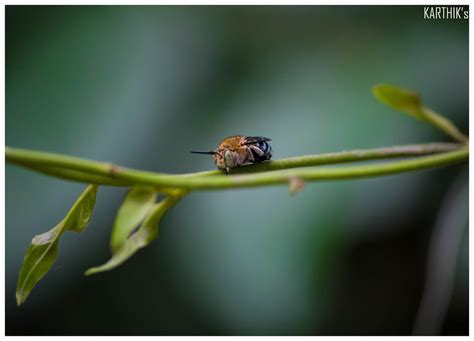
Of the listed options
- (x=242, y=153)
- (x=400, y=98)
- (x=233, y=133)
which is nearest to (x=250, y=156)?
(x=242, y=153)

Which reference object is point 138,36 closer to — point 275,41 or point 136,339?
point 275,41

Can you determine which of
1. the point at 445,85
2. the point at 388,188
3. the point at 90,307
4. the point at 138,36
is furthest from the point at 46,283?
the point at 445,85

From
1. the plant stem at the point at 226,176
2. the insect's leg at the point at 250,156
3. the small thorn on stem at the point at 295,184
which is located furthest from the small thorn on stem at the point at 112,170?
the insect's leg at the point at 250,156

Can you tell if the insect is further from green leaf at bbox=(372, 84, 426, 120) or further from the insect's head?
green leaf at bbox=(372, 84, 426, 120)

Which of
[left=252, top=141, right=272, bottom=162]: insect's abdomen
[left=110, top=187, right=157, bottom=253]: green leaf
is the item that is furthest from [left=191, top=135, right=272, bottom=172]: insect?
[left=110, top=187, right=157, bottom=253]: green leaf

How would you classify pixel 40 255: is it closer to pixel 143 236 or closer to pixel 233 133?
pixel 143 236

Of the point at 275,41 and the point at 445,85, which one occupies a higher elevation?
the point at 275,41
